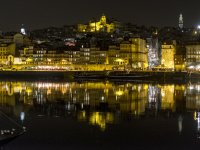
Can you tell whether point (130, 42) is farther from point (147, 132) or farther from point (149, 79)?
point (147, 132)

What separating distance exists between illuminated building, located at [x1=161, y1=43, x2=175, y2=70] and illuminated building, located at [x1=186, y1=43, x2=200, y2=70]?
23.9 feet

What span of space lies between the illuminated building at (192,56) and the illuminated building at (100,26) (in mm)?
64100

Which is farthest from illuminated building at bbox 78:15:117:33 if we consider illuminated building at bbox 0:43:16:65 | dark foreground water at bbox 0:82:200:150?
dark foreground water at bbox 0:82:200:150

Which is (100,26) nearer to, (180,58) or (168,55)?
(168,55)

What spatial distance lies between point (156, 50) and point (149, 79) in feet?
131

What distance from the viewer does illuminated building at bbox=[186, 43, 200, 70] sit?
3343 inches

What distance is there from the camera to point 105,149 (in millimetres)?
15562

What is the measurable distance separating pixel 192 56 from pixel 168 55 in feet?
31.4

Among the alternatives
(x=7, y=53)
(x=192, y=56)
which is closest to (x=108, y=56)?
(x=192, y=56)

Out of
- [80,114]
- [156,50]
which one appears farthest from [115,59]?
[80,114]

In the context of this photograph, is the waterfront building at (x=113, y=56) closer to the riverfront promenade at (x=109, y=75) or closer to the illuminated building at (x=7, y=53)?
the riverfront promenade at (x=109, y=75)

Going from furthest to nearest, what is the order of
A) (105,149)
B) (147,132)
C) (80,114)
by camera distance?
(80,114) → (147,132) → (105,149)

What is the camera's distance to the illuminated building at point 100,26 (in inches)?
5881

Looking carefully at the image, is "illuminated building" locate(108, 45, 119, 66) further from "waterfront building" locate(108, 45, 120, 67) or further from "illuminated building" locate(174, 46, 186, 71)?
"illuminated building" locate(174, 46, 186, 71)
